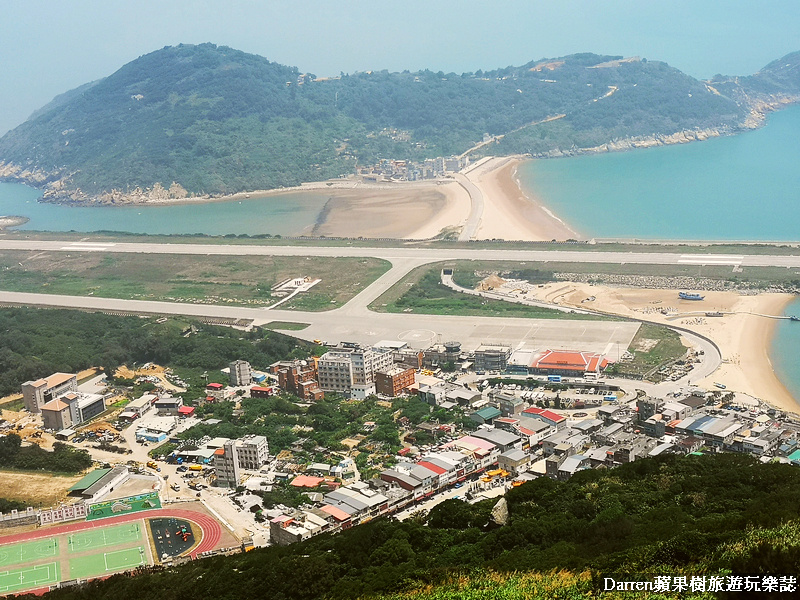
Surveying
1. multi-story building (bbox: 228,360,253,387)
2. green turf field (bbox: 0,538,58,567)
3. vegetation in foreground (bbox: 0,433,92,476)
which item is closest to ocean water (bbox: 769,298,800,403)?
multi-story building (bbox: 228,360,253,387)

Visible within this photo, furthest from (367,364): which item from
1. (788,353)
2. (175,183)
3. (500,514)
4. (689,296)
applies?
(175,183)

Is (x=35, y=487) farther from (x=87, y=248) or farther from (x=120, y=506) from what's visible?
(x=87, y=248)

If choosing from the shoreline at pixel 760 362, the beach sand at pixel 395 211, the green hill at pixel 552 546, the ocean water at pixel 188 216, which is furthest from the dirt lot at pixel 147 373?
the ocean water at pixel 188 216

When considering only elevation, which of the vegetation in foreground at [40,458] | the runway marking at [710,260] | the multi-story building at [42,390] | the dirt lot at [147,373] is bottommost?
the vegetation in foreground at [40,458]

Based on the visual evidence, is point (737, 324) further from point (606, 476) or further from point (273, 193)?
point (273, 193)

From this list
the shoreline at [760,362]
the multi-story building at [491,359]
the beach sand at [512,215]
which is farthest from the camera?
the beach sand at [512,215]

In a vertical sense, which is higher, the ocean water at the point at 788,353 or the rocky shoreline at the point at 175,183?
the rocky shoreline at the point at 175,183

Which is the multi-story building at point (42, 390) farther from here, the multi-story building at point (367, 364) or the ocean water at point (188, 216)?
the ocean water at point (188, 216)
